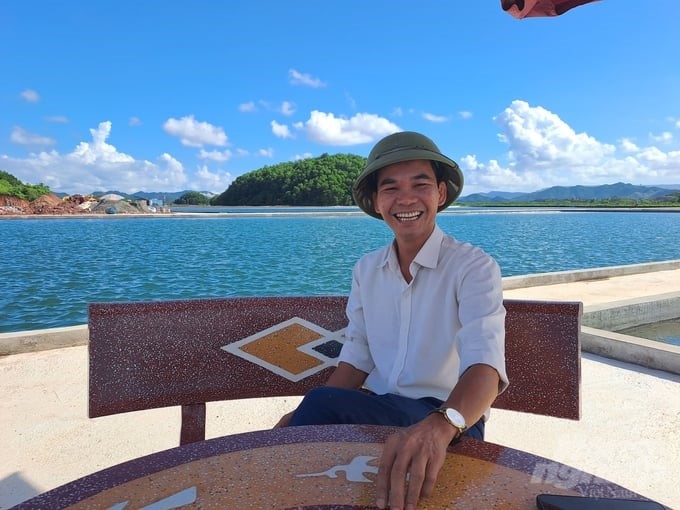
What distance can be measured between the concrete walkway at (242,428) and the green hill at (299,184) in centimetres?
6659

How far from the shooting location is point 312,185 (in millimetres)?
74812

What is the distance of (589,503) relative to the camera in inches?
36.7

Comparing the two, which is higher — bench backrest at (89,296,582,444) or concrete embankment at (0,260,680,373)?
bench backrest at (89,296,582,444)

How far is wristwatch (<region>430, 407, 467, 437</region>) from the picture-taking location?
3.74 ft

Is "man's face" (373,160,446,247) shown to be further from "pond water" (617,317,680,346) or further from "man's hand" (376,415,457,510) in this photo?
"pond water" (617,317,680,346)

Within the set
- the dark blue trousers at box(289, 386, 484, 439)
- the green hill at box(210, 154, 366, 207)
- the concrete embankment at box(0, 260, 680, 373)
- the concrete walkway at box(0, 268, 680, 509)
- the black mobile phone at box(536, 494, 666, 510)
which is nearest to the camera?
the black mobile phone at box(536, 494, 666, 510)

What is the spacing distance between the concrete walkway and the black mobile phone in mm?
1475

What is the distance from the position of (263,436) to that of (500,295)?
763mm

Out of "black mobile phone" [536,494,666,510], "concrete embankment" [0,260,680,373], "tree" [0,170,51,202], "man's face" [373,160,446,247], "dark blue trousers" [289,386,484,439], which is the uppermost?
"tree" [0,170,51,202]

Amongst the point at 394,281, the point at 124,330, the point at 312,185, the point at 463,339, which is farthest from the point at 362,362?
the point at 312,185

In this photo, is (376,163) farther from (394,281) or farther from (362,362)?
(362,362)

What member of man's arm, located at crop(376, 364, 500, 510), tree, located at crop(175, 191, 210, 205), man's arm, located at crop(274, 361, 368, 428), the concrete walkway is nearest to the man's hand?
man's arm, located at crop(376, 364, 500, 510)

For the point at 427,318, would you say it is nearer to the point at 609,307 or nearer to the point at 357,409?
the point at 357,409

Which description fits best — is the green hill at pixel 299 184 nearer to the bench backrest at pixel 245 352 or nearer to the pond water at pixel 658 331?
the pond water at pixel 658 331
